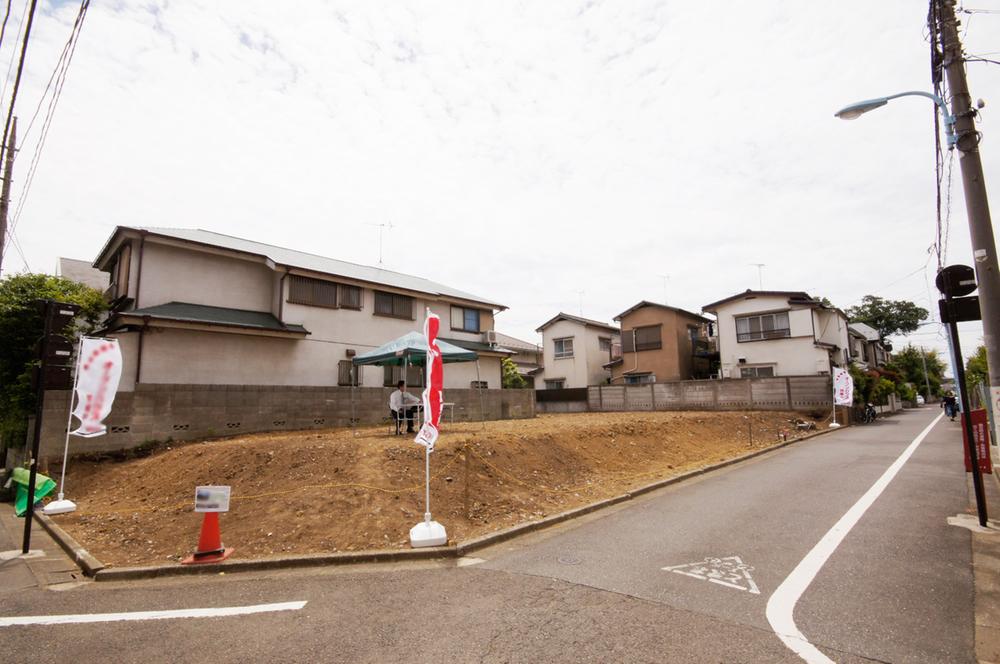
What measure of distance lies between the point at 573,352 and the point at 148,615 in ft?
104

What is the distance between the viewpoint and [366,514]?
271 inches

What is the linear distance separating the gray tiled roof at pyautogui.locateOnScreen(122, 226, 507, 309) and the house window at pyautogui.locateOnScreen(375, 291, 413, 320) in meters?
0.50

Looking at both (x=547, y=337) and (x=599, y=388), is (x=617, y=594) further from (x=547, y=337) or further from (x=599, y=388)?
(x=547, y=337)

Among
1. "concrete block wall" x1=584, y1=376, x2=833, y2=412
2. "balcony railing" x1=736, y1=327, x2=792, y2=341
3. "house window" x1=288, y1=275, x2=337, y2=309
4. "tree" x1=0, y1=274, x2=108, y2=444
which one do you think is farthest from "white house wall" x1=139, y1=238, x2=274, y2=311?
"balcony railing" x1=736, y1=327, x2=792, y2=341

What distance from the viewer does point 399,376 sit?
1966 centimetres

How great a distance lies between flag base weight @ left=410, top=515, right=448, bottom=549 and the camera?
19.6 ft

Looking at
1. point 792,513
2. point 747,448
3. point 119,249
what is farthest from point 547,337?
point 792,513

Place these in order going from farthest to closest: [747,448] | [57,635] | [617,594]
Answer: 1. [747,448]
2. [617,594]
3. [57,635]

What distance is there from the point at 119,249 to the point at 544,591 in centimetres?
1803

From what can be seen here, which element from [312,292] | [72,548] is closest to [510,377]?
[312,292]

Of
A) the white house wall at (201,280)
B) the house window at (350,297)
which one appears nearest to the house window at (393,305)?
the house window at (350,297)

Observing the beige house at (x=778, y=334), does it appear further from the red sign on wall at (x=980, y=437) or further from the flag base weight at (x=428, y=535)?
the flag base weight at (x=428, y=535)

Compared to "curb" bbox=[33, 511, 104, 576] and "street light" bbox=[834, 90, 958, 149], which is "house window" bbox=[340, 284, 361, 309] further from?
"street light" bbox=[834, 90, 958, 149]

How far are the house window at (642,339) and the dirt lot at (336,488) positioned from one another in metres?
21.1
